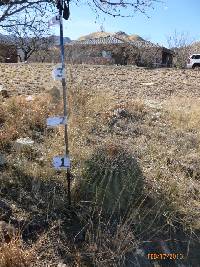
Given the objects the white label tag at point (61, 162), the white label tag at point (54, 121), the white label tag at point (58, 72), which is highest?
the white label tag at point (58, 72)

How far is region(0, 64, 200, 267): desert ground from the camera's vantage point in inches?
162

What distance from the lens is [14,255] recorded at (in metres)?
3.60

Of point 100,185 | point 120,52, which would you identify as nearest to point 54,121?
point 100,185

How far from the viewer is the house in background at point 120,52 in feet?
117

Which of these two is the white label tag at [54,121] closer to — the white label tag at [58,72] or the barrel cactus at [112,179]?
the white label tag at [58,72]

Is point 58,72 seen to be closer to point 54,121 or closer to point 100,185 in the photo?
point 54,121

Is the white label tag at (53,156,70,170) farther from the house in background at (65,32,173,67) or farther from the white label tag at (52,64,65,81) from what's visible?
the house in background at (65,32,173,67)

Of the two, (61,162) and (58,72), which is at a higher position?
(58,72)

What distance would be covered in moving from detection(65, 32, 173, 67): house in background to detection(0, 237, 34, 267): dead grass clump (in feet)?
96.8

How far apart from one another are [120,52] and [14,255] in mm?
37059

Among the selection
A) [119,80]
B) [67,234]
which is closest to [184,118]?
[67,234]

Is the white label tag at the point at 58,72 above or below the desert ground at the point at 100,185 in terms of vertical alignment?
above

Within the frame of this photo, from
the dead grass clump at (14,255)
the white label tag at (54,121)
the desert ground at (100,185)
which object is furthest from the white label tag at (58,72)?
the dead grass clump at (14,255)

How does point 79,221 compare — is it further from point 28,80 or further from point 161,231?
point 28,80
